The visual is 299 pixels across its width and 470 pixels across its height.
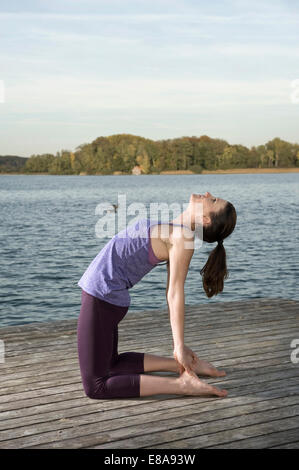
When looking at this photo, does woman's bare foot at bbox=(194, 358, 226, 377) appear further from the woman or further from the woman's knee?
the woman's knee

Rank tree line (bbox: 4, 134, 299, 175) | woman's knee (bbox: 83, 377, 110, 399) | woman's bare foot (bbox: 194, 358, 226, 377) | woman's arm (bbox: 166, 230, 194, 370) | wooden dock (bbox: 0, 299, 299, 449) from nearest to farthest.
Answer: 1. wooden dock (bbox: 0, 299, 299, 449)
2. woman's arm (bbox: 166, 230, 194, 370)
3. woman's knee (bbox: 83, 377, 110, 399)
4. woman's bare foot (bbox: 194, 358, 226, 377)
5. tree line (bbox: 4, 134, 299, 175)

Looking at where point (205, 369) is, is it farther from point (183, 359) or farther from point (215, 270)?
point (215, 270)

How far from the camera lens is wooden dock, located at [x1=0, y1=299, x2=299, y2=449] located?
289 cm

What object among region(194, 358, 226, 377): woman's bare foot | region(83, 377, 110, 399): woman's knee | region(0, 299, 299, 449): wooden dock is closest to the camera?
region(0, 299, 299, 449): wooden dock

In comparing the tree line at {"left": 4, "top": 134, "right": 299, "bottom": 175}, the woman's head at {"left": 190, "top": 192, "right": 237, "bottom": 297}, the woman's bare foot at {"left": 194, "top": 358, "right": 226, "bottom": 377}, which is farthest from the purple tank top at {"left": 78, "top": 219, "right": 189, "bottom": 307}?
the tree line at {"left": 4, "top": 134, "right": 299, "bottom": 175}

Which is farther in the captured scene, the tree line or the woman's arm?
the tree line

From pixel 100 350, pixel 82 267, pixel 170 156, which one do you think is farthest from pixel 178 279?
pixel 170 156

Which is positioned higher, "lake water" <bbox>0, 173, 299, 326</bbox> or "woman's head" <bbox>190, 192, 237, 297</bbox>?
"woman's head" <bbox>190, 192, 237, 297</bbox>

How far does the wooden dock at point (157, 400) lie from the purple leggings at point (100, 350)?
8 centimetres

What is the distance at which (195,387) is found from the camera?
3.39m

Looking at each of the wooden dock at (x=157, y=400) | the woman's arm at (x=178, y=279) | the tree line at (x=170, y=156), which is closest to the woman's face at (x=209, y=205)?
the woman's arm at (x=178, y=279)

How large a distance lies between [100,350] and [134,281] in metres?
0.44

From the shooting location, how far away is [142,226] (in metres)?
3.35
